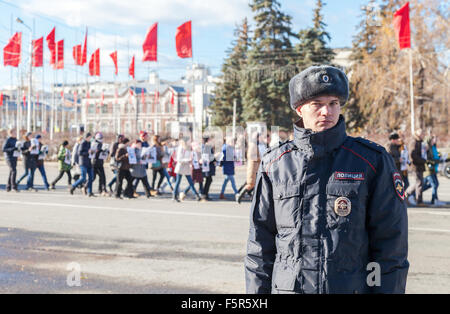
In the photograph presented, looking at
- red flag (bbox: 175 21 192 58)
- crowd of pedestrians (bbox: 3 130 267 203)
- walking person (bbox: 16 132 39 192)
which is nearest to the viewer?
crowd of pedestrians (bbox: 3 130 267 203)

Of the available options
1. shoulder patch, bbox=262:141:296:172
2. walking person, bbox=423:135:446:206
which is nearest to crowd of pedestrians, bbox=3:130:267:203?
walking person, bbox=423:135:446:206

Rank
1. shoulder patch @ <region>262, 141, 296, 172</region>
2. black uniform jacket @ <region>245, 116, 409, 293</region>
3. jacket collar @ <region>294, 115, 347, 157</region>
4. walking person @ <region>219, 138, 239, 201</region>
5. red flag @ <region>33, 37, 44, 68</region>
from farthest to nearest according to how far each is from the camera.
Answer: red flag @ <region>33, 37, 44, 68</region> → walking person @ <region>219, 138, 239, 201</region> → shoulder patch @ <region>262, 141, 296, 172</region> → jacket collar @ <region>294, 115, 347, 157</region> → black uniform jacket @ <region>245, 116, 409, 293</region>

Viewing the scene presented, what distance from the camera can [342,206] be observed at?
237cm

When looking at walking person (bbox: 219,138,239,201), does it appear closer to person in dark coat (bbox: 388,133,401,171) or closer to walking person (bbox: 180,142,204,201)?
walking person (bbox: 180,142,204,201)

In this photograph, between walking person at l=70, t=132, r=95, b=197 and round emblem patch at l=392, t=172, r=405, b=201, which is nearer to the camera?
round emblem patch at l=392, t=172, r=405, b=201

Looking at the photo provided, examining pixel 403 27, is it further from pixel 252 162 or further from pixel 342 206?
pixel 342 206

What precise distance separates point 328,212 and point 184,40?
30952mm

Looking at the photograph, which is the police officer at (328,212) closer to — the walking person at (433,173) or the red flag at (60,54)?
the walking person at (433,173)

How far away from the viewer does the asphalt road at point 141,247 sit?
20.2ft

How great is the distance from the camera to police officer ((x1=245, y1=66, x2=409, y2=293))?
92.7 inches

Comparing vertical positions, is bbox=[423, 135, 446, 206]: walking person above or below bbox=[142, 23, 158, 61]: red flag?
below

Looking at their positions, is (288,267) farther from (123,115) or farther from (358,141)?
(123,115)
